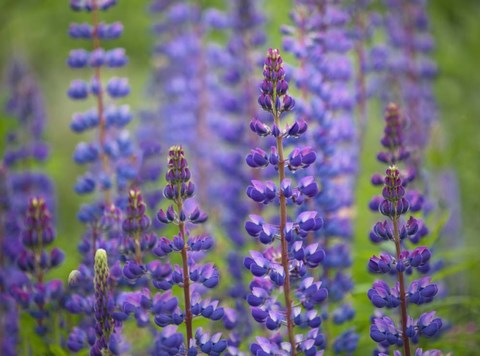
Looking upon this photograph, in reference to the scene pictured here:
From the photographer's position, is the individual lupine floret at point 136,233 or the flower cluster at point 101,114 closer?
the individual lupine floret at point 136,233

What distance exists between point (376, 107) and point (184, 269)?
4046 millimetres

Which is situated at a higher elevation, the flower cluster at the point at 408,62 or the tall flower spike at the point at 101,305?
the flower cluster at the point at 408,62

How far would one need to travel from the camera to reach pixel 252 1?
391cm

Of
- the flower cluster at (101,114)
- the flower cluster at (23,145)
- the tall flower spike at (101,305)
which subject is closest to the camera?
the tall flower spike at (101,305)

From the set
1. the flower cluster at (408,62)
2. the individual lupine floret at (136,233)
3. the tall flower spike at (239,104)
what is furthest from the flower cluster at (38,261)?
the flower cluster at (408,62)

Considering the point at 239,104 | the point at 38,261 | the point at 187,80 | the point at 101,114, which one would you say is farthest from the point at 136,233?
the point at 187,80

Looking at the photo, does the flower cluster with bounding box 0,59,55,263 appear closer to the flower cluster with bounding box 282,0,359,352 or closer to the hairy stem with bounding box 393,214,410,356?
the flower cluster with bounding box 282,0,359,352

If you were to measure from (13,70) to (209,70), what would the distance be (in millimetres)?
1323

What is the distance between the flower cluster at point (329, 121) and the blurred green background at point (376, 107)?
0.14 meters

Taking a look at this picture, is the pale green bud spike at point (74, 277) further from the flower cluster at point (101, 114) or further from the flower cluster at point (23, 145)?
the flower cluster at point (23, 145)

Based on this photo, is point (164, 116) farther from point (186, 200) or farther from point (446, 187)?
point (186, 200)

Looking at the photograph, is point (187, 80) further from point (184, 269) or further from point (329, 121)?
point (184, 269)

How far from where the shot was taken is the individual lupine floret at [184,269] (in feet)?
7.06

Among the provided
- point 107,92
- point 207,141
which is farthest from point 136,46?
point 107,92
